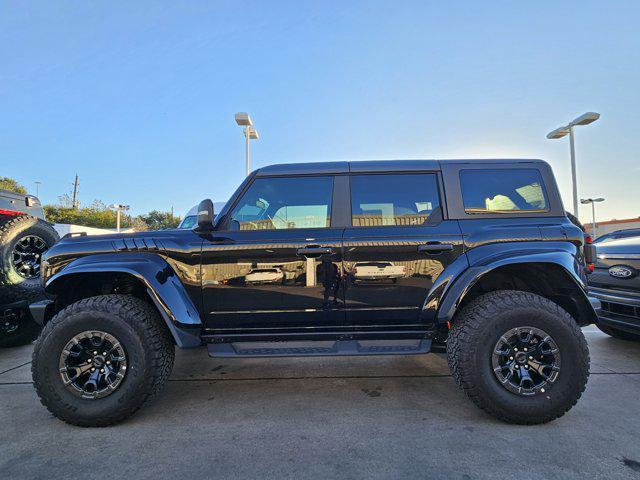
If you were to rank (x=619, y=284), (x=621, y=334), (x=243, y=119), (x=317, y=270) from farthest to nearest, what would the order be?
(x=243, y=119) → (x=621, y=334) → (x=619, y=284) → (x=317, y=270)

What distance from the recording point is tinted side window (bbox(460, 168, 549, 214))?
292 cm

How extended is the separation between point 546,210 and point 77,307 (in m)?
3.88

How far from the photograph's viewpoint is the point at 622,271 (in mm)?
3916

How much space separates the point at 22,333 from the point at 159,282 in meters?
3.01

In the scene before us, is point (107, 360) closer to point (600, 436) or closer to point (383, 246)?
point (383, 246)

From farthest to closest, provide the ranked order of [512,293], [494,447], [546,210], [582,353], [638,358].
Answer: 1. [638,358]
2. [546,210]
3. [512,293]
4. [582,353]
5. [494,447]

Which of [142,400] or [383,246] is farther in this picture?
[383,246]

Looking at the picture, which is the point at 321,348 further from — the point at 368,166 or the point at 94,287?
the point at 94,287

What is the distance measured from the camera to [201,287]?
279 cm

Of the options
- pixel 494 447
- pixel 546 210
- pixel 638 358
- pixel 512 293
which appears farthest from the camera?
pixel 638 358

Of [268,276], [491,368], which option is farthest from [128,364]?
[491,368]

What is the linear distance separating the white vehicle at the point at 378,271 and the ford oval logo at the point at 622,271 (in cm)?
299

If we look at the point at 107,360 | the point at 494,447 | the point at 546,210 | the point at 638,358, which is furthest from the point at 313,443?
the point at 638,358

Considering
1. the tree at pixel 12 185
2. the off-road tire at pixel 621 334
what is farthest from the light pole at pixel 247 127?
the tree at pixel 12 185
